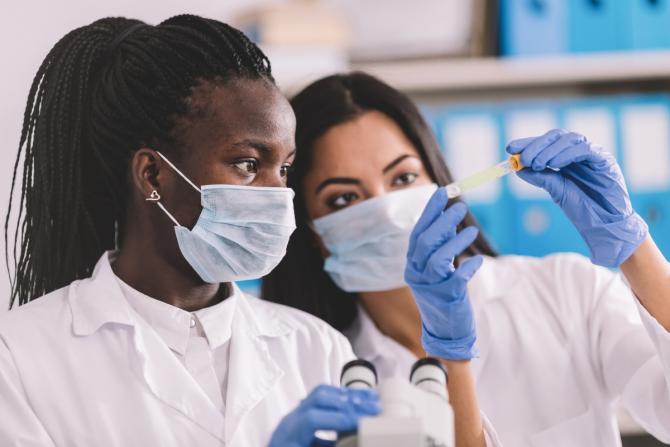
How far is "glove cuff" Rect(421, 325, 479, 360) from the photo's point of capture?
4.02 ft

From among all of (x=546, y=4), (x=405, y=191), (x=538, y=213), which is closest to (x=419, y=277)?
(x=405, y=191)

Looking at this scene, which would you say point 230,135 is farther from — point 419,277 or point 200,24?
point 419,277

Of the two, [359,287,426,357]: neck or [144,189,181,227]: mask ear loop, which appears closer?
[144,189,181,227]: mask ear loop

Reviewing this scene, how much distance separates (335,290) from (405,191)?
0.94 feet

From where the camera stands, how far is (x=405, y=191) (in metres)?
1.55

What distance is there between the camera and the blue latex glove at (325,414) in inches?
34.3

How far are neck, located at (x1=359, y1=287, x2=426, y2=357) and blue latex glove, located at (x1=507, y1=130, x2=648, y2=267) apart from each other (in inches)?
16.9

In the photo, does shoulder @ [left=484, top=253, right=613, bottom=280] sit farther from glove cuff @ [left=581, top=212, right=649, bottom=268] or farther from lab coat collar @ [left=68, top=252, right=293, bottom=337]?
lab coat collar @ [left=68, top=252, right=293, bottom=337]

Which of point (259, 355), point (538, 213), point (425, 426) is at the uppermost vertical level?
point (425, 426)

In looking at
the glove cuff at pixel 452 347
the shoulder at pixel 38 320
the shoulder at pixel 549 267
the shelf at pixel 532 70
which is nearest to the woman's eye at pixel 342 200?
the shoulder at pixel 549 267

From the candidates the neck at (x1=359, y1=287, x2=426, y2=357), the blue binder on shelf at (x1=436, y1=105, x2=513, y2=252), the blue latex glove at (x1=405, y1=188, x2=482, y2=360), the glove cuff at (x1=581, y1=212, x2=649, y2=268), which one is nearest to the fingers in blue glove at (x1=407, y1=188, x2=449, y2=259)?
the blue latex glove at (x1=405, y1=188, x2=482, y2=360)

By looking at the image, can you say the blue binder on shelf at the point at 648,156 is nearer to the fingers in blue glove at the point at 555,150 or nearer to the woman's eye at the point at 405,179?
the woman's eye at the point at 405,179

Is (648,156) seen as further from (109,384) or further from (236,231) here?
(109,384)

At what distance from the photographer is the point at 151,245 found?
3.94ft
